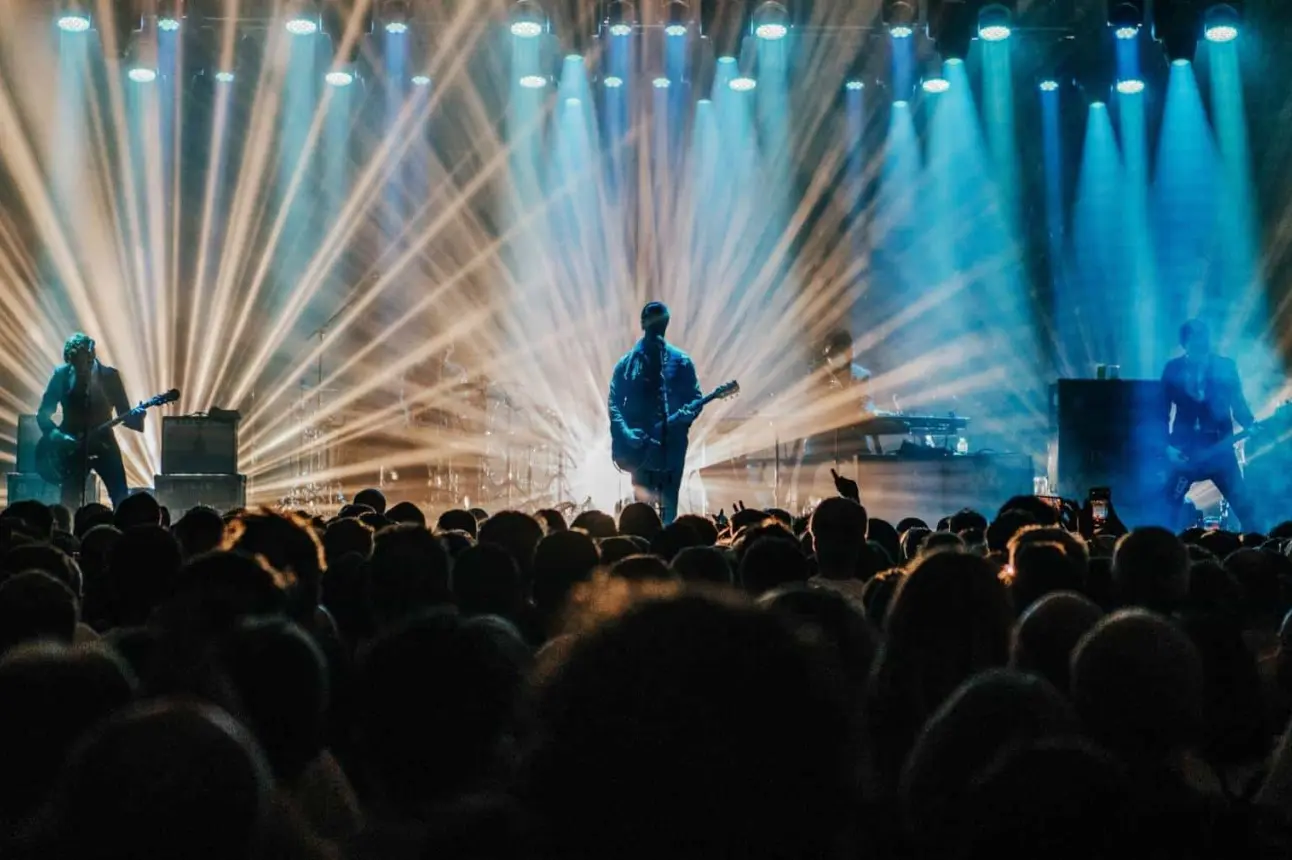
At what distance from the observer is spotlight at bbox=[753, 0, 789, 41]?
12.6m

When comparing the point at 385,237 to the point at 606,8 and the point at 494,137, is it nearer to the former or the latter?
the point at 494,137

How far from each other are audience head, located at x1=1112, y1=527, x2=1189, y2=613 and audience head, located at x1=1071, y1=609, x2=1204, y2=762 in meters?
1.51

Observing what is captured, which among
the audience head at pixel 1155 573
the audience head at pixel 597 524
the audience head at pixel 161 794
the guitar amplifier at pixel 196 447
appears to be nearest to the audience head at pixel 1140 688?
the audience head at pixel 161 794

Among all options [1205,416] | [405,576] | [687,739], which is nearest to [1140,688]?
[687,739]

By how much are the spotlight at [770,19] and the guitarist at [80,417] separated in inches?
260

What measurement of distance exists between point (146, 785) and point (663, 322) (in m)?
8.47

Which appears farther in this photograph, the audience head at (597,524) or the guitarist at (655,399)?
the guitarist at (655,399)

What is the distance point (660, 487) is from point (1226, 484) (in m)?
4.94

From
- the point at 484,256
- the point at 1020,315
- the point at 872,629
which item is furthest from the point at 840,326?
the point at 872,629

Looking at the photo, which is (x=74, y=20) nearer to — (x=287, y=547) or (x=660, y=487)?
(x=660, y=487)

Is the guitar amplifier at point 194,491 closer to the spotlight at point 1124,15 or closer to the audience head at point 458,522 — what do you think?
the audience head at point 458,522

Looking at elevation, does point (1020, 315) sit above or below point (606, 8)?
below

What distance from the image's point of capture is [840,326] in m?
16.9

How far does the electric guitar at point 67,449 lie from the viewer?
10.5 metres
